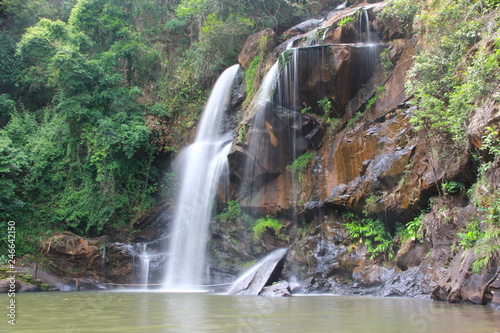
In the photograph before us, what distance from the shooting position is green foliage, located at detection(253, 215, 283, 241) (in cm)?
1407

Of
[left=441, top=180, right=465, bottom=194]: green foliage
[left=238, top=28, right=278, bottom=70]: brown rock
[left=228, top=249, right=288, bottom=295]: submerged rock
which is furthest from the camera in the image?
[left=238, top=28, right=278, bottom=70]: brown rock

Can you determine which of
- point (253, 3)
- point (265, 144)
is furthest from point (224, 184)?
point (253, 3)

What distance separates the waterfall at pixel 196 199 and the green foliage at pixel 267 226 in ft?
7.88

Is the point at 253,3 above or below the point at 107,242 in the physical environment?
above

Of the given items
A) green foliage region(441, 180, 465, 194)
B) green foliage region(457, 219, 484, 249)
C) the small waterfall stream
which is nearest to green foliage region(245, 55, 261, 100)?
the small waterfall stream

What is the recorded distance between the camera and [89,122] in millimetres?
18750

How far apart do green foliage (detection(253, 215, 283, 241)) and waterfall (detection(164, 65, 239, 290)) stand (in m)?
2.40

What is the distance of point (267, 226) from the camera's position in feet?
46.4

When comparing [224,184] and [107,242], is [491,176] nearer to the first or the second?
[224,184]

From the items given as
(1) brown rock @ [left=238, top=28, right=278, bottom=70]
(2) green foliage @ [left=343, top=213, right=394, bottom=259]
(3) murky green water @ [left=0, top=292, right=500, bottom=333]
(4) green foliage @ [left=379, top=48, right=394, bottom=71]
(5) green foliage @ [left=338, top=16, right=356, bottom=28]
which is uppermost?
(1) brown rock @ [left=238, top=28, right=278, bottom=70]

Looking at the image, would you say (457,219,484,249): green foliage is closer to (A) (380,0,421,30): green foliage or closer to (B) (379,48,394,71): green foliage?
(B) (379,48,394,71): green foliage

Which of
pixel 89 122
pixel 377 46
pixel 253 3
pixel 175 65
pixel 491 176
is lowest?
pixel 491 176

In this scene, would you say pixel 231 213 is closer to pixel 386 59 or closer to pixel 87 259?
pixel 87 259

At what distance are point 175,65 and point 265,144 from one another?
11.3m
